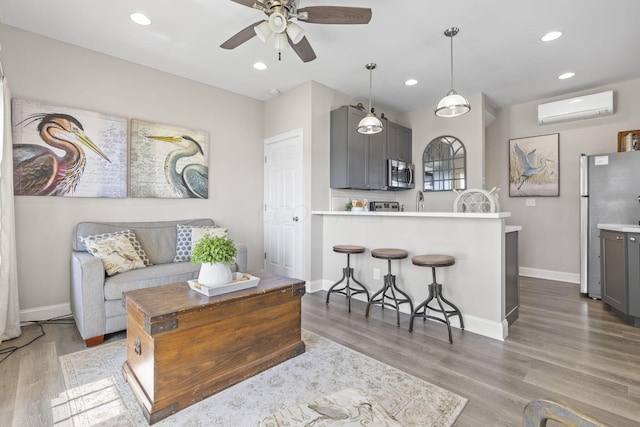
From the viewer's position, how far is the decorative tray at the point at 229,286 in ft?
6.20

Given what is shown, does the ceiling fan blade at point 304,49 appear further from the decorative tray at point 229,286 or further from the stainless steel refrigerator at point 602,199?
the stainless steel refrigerator at point 602,199

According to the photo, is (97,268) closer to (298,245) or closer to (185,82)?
(298,245)

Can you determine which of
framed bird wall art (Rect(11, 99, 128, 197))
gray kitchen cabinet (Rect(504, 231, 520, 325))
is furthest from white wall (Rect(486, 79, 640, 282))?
framed bird wall art (Rect(11, 99, 128, 197))

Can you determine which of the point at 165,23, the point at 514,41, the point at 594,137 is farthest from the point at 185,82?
the point at 594,137

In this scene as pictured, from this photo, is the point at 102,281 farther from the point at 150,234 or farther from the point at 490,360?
the point at 490,360

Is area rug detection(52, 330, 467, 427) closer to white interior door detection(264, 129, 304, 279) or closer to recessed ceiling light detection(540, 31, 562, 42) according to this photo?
white interior door detection(264, 129, 304, 279)

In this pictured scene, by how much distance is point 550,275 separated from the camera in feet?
15.4

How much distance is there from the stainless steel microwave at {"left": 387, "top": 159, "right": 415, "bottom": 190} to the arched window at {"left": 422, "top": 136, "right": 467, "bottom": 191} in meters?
0.26

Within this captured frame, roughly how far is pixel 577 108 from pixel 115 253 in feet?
19.6

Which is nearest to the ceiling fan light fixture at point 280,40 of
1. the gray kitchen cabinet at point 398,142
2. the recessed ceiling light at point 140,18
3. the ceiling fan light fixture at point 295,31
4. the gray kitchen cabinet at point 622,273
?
the ceiling fan light fixture at point 295,31

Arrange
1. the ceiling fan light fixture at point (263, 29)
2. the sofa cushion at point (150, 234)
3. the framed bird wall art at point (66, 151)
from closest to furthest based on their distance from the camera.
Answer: the ceiling fan light fixture at point (263, 29) → the framed bird wall art at point (66, 151) → the sofa cushion at point (150, 234)

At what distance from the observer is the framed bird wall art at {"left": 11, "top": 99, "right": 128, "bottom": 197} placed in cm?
286

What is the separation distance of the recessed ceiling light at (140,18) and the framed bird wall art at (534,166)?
5307 mm

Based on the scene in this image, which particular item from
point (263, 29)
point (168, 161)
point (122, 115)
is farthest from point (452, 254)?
point (122, 115)
